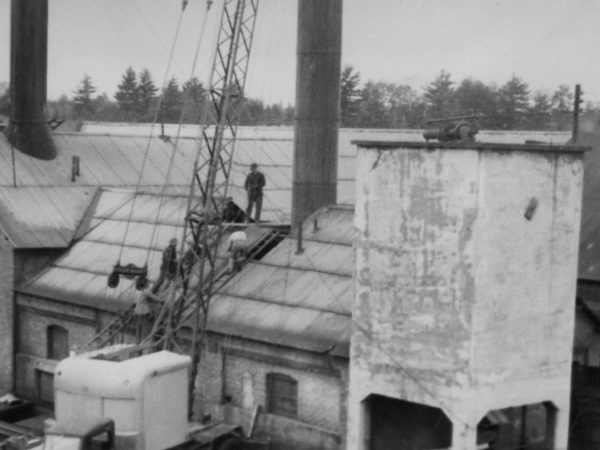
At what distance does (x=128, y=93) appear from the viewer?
107m

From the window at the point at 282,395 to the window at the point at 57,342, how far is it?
7.85 meters

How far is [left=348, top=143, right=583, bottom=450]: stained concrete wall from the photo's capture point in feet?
58.6

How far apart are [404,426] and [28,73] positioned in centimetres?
1880

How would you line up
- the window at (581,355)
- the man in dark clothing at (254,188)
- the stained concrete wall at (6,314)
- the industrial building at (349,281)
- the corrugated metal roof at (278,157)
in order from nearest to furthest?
the industrial building at (349,281)
the window at (581,355)
the man in dark clothing at (254,188)
the stained concrete wall at (6,314)
the corrugated metal roof at (278,157)

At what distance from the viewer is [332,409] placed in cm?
2145

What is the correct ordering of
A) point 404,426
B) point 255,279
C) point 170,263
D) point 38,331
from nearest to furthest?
point 404,426, point 255,279, point 170,263, point 38,331

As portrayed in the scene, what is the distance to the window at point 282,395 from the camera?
22.5m

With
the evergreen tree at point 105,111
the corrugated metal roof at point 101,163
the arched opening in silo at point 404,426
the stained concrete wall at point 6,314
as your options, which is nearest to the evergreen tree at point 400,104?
the evergreen tree at point 105,111

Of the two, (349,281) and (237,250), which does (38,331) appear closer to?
(237,250)

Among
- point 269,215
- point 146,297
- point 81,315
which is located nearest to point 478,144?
point 146,297

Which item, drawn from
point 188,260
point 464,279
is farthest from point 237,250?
point 464,279

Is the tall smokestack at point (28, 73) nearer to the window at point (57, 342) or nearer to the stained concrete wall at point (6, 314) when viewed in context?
the stained concrete wall at point (6, 314)

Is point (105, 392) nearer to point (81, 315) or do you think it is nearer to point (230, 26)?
point (81, 315)

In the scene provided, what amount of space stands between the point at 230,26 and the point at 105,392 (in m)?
9.85
